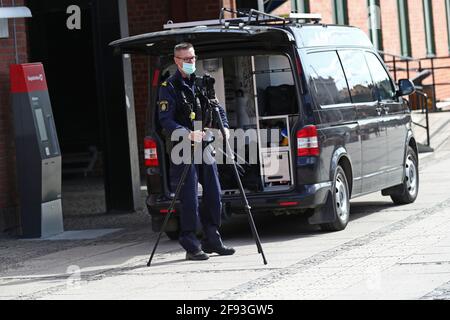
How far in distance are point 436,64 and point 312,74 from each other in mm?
22429

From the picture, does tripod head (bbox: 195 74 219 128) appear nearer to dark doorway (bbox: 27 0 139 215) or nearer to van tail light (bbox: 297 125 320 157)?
van tail light (bbox: 297 125 320 157)

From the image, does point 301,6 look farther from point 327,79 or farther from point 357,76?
point 327,79

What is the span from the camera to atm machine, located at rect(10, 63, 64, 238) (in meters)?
14.8

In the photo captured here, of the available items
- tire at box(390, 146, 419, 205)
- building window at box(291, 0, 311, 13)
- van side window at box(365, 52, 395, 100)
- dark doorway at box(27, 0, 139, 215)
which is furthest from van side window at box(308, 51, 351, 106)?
building window at box(291, 0, 311, 13)

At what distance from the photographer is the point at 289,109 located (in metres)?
13.4

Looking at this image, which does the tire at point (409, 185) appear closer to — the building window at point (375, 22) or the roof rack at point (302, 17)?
the roof rack at point (302, 17)

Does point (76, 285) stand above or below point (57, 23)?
below

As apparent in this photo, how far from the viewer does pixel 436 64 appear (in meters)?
34.8

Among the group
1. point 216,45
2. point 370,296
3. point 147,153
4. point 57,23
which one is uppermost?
point 57,23

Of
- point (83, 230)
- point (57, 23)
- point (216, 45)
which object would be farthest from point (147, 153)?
point (57, 23)

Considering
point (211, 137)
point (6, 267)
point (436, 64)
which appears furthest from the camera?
point (436, 64)

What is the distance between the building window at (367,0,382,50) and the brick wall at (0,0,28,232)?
15.5m

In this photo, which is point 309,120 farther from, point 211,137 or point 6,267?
point 6,267

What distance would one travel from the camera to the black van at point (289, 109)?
41.7 feet
